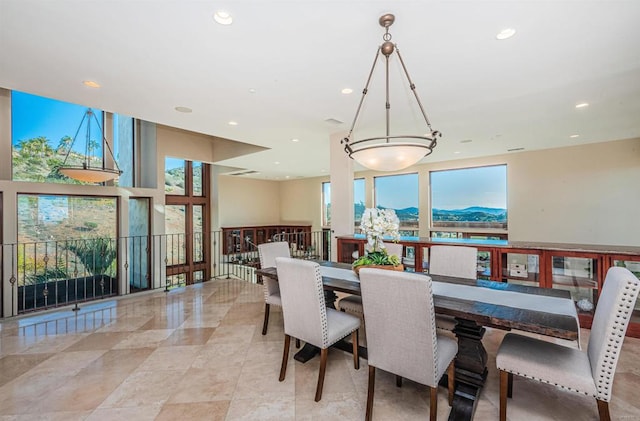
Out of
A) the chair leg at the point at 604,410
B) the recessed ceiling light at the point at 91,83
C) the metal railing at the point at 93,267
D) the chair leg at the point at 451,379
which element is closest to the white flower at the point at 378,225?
the chair leg at the point at 451,379

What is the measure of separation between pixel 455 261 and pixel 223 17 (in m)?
2.97

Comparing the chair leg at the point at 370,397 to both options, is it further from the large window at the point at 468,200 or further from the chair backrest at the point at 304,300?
the large window at the point at 468,200

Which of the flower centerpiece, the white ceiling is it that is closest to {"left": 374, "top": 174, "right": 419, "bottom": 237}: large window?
the white ceiling

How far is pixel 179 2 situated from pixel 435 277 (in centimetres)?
290

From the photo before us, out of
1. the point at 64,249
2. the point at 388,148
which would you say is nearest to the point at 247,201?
the point at 64,249

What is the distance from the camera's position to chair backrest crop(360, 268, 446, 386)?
1.64 m

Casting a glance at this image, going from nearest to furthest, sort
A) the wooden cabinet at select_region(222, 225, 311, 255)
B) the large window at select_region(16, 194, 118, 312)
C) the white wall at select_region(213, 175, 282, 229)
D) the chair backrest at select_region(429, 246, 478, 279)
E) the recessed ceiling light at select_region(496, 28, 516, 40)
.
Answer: the recessed ceiling light at select_region(496, 28, 516, 40) < the chair backrest at select_region(429, 246, 478, 279) < the large window at select_region(16, 194, 118, 312) < the wooden cabinet at select_region(222, 225, 311, 255) < the white wall at select_region(213, 175, 282, 229)

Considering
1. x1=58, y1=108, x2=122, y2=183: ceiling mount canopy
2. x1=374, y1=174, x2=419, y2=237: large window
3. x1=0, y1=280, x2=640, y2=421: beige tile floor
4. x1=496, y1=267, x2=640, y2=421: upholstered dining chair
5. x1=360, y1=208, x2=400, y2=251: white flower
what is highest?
x1=58, y1=108, x2=122, y2=183: ceiling mount canopy

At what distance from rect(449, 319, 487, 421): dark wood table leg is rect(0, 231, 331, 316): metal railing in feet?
16.1

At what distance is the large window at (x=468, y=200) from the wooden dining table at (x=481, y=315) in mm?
5388

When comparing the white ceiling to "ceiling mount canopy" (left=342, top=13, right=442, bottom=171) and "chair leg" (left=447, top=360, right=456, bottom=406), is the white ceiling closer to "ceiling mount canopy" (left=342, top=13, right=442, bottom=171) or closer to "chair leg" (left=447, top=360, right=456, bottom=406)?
"ceiling mount canopy" (left=342, top=13, right=442, bottom=171)

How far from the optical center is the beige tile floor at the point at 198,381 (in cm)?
198

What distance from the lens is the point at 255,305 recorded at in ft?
13.6

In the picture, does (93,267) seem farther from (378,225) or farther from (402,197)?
(402,197)
